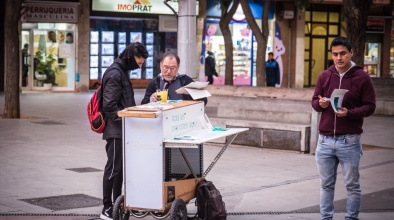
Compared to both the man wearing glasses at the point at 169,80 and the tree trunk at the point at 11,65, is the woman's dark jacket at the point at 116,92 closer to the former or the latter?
the man wearing glasses at the point at 169,80

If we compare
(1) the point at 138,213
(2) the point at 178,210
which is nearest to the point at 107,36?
(1) the point at 138,213

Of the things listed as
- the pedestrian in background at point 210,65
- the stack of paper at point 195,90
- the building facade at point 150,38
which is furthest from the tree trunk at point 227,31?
the stack of paper at point 195,90

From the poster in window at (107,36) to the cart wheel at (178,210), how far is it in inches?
1003

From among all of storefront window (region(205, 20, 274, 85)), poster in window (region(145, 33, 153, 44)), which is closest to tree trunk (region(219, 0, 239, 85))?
poster in window (region(145, 33, 153, 44))

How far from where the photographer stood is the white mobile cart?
6.91 metres

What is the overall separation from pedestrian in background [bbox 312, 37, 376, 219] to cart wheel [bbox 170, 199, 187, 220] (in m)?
1.33

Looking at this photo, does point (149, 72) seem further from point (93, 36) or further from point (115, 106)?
point (115, 106)

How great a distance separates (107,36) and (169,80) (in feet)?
80.9

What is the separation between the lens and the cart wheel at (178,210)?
6.95 m

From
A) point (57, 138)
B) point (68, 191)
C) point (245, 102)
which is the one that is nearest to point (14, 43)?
point (57, 138)

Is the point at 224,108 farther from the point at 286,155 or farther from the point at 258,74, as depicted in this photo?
the point at 258,74

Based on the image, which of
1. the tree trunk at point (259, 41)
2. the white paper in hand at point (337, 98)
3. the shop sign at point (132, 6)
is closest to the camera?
the white paper in hand at point (337, 98)

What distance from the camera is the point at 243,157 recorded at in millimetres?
12727

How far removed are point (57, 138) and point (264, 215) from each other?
7733 millimetres
